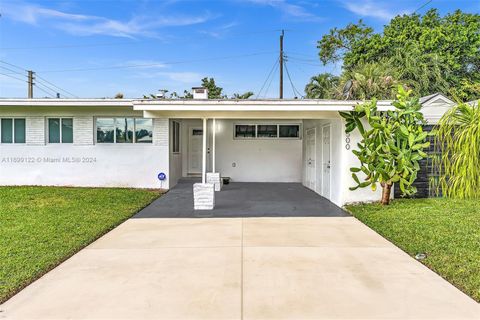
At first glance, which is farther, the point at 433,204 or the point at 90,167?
the point at 90,167

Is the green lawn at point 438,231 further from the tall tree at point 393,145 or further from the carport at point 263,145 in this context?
the carport at point 263,145

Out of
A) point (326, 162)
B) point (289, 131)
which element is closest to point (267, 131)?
point (289, 131)

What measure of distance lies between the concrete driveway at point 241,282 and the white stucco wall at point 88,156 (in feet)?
19.7

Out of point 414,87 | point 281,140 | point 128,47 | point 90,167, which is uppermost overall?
point 128,47

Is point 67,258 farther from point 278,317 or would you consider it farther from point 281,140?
point 281,140

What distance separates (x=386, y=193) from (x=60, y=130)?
10387mm

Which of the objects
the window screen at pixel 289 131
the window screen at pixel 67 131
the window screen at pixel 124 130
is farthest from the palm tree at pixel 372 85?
the window screen at pixel 67 131

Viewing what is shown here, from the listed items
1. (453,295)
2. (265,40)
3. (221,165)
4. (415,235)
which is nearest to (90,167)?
(221,165)

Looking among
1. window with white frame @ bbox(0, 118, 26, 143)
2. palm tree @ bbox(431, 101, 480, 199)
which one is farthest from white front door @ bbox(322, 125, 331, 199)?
window with white frame @ bbox(0, 118, 26, 143)

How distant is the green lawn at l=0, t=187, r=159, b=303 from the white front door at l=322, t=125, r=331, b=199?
4.96 m

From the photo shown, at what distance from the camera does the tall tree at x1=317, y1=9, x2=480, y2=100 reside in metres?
21.8

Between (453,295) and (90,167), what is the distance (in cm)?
1105

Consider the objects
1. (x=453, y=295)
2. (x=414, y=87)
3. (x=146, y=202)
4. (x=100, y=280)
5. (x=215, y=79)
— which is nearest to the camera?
(x=453, y=295)

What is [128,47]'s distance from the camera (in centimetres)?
2319
